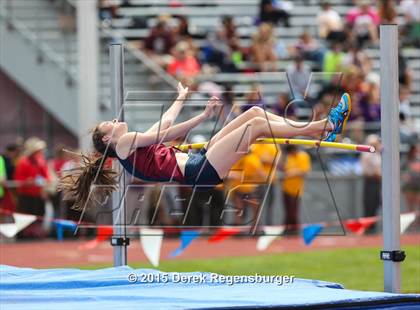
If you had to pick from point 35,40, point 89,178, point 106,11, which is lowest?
point 89,178

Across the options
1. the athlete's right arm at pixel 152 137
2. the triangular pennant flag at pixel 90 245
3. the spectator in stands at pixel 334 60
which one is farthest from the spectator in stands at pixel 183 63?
the athlete's right arm at pixel 152 137

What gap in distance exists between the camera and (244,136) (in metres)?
7.12

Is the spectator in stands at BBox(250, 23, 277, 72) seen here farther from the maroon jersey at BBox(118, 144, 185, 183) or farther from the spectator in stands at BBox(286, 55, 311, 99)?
the maroon jersey at BBox(118, 144, 185, 183)

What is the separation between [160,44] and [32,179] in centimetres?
329

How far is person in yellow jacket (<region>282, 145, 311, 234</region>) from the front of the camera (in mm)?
14820

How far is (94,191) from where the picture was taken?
7746 millimetres

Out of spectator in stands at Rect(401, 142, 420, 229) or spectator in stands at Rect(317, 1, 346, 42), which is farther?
spectator in stands at Rect(317, 1, 346, 42)

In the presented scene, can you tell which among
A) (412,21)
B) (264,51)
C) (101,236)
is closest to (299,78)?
(264,51)

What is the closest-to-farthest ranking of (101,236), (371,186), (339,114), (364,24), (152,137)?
(339,114), (152,137), (101,236), (371,186), (364,24)

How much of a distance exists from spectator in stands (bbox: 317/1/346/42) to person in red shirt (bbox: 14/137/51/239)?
504 cm

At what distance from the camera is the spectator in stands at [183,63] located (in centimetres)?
1587

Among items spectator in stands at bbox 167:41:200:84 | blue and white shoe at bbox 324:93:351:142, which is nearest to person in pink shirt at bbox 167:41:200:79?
spectator in stands at bbox 167:41:200:84

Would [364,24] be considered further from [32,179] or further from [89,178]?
[89,178]

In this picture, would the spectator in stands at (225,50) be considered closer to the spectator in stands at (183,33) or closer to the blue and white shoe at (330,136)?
the spectator in stands at (183,33)
